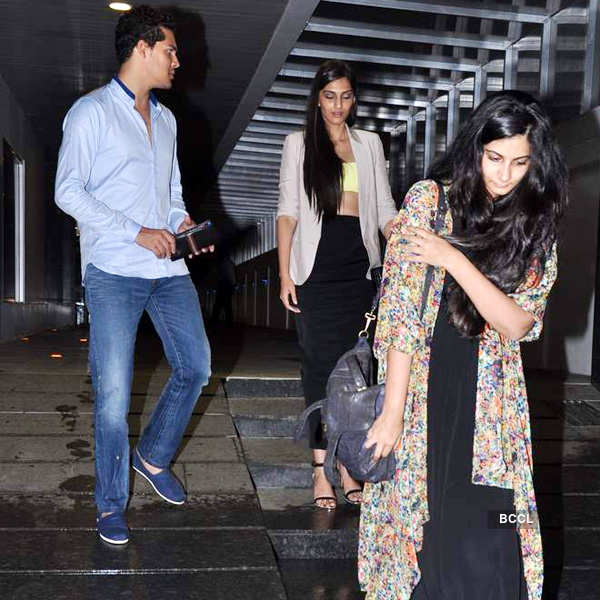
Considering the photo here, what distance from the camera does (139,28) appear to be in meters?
3.45

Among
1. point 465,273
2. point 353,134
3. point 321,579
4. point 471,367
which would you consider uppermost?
point 353,134

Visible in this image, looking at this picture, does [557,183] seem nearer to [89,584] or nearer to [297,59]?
[89,584]

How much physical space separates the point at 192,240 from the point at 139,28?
85 centimetres

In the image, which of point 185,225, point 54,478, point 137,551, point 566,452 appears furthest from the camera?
point 566,452

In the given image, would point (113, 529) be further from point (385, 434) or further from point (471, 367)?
point (471, 367)

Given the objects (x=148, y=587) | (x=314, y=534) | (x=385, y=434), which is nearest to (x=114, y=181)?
(x=148, y=587)

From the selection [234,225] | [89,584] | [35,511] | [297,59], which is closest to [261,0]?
[297,59]

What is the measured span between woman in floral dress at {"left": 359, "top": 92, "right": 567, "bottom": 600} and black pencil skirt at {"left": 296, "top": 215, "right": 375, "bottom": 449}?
66.0 inches

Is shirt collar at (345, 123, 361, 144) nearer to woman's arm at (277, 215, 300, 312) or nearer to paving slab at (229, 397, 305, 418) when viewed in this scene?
woman's arm at (277, 215, 300, 312)

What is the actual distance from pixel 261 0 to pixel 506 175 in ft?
Result: 23.0

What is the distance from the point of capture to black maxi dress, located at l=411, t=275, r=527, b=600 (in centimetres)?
209

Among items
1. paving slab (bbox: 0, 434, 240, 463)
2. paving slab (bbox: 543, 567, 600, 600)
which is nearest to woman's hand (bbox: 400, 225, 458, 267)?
paving slab (bbox: 543, 567, 600, 600)

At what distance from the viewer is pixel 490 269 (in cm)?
214

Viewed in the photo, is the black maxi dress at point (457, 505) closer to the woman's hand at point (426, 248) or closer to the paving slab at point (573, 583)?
the woman's hand at point (426, 248)
